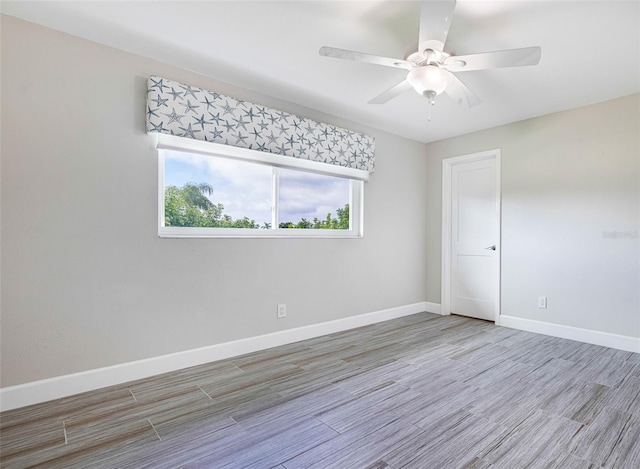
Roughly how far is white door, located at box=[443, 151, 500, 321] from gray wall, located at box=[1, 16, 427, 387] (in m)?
2.65

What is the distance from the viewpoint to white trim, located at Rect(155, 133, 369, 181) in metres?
2.60

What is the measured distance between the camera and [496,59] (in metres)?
1.97

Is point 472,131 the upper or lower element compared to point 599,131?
upper

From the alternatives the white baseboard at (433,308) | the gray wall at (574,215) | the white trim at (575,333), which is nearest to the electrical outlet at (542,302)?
the gray wall at (574,215)

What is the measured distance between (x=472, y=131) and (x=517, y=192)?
0.98 m

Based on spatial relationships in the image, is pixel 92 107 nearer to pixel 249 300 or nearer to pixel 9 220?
pixel 9 220

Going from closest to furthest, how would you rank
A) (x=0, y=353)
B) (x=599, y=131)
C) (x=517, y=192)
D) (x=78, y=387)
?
1. (x=0, y=353)
2. (x=78, y=387)
3. (x=599, y=131)
4. (x=517, y=192)

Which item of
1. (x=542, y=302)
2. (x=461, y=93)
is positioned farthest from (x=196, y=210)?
(x=542, y=302)

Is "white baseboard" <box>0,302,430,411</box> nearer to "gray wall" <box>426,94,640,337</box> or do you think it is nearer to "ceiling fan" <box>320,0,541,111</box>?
"gray wall" <box>426,94,640,337</box>

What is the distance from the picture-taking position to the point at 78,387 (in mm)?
2232

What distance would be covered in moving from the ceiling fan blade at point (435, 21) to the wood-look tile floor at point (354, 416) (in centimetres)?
221

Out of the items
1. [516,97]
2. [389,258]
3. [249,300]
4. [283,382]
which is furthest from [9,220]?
[516,97]

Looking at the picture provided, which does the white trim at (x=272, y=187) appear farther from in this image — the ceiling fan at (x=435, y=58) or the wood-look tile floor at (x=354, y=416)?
the ceiling fan at (x=435, y=58)

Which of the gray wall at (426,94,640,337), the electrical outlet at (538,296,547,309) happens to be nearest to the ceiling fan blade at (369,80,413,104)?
the gray wall at (426,94,640,337)
